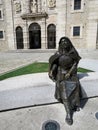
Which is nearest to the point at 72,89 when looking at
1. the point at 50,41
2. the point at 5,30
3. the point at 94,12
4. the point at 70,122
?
the point at 70,122

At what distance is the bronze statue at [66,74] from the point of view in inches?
130

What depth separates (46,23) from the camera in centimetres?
1833

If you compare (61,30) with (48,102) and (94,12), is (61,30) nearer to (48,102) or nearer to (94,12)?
(94,12)

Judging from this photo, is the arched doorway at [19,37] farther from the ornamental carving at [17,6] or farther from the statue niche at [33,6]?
the statue niche at [33,6]

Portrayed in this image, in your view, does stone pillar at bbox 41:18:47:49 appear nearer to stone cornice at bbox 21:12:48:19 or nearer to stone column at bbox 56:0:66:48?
stone cornice at bbox 21:12:48:19

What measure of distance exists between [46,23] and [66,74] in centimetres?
1586

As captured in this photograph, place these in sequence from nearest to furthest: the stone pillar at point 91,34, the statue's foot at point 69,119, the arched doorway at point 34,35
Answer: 1. the statue's foot at point 69,119
2. the stone pillar at point 91,34
3. the arched doorway at point 34,35

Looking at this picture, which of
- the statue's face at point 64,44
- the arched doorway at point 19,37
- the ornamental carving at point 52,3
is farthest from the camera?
the arched doorway at point 19,37

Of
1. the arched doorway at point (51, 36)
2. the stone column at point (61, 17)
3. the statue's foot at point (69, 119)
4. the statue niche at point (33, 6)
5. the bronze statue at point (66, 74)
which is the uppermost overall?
the statue niche at point (33, 6)

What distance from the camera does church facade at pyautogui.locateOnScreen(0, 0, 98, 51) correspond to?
1644 cm

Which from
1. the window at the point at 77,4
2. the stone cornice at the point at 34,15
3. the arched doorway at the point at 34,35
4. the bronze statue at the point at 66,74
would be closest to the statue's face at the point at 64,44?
the bronze statue at the point at 66,74

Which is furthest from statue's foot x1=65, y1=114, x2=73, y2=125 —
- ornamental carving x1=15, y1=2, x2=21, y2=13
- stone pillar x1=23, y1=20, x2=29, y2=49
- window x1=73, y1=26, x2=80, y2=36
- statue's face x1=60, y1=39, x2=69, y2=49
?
ornamental carving x1=15, y1=2, x2=21, y2=13

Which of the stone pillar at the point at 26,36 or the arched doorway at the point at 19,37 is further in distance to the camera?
the arched doorway at the point at 19,37

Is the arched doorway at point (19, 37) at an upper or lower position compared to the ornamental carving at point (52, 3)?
lower
